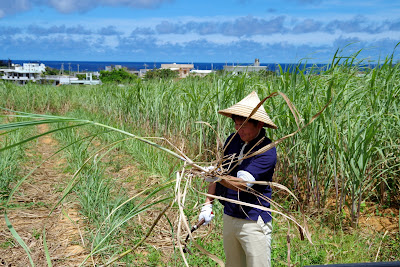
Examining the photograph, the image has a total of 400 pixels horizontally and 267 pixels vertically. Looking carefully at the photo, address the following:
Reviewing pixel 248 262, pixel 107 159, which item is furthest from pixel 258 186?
pixel 107 159

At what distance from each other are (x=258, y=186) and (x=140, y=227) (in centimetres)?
155

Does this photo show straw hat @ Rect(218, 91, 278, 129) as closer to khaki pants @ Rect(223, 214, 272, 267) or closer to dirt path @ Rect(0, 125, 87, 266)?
khaki pants @ Rect(223, 214, 272, 267)

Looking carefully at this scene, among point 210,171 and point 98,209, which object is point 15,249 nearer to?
point 98,209

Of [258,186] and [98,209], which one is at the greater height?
[258,186]

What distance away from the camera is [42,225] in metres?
3.22

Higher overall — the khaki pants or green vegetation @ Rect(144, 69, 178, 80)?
green vegetation @ Rect(144, 69, 178, 80)

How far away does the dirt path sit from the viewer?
8.96 feet

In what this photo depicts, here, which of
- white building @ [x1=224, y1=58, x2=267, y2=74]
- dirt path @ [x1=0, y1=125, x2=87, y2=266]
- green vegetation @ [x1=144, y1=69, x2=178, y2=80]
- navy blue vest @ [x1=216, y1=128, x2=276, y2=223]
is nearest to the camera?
navy blue vest @ [x1=216, y1=128, x2=276, y2=223]

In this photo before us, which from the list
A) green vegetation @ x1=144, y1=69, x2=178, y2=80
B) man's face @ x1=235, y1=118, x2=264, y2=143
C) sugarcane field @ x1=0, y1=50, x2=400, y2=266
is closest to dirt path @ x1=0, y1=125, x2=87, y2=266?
sugarcane field @ x1=0, y1=50, x2=400, y2=266

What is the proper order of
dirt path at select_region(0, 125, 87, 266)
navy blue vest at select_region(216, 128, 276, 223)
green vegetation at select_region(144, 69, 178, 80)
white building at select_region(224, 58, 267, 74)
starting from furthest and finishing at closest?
green vegetation at select_region(144, 69, 178, 80)
white building at select_region(224, 58, 267, 74)
dirt path at select_region(0, 125, 87, 266)
navy blue vest at select_region(216, 128, 276, 223)

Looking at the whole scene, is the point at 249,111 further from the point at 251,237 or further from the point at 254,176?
the point at 251,237

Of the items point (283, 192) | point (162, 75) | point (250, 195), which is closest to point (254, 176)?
point (250, 195)

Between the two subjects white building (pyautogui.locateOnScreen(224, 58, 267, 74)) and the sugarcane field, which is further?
white building (pyautogui.locateOnScreen(224, 58, 267, 74))

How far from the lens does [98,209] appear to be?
10.6ft
